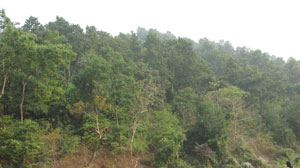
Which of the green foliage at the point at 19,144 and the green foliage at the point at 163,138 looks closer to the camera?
the green foliage at the point at 19,144

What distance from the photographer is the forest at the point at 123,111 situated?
1023 cm

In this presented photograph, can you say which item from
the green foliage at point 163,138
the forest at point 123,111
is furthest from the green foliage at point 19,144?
the green foliage at point 163,138

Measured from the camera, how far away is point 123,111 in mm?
14961

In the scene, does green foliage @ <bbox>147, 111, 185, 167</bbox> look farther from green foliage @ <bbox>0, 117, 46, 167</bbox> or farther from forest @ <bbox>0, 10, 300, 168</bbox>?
green foliage @ <bbox>0, 117, 46, 167</bbox>

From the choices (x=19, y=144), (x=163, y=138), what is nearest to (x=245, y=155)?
(x=163, y=138)

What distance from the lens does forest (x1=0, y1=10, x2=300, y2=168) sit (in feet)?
33.6

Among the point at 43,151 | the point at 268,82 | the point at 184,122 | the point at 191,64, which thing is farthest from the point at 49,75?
the point at 268,82

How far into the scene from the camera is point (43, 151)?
401 inches

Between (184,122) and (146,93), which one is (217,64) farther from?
(146,93)

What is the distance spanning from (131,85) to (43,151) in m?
6.33

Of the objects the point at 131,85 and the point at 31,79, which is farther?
the point at 131,85

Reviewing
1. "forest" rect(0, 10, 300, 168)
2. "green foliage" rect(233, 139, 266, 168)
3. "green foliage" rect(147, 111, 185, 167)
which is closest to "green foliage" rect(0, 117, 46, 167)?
"forest" rect(0, 10, 300, 168)

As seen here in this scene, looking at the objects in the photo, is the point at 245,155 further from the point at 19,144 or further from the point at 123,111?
the point at 19,144

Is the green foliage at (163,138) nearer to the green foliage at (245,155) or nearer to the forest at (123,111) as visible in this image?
the forest at (123,111)
